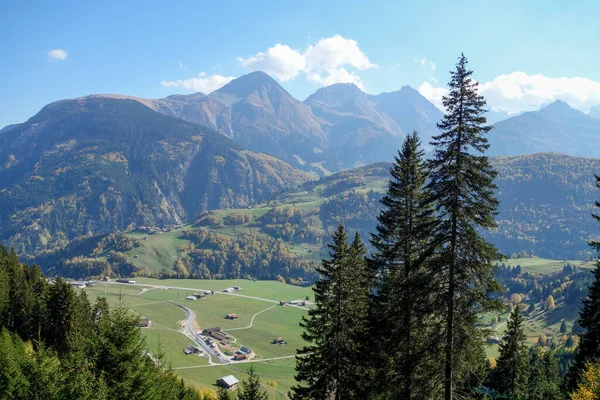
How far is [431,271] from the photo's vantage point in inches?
854

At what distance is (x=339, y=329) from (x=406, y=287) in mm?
6373

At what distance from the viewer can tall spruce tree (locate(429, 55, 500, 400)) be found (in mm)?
20516

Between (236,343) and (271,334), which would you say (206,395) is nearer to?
(236,343)

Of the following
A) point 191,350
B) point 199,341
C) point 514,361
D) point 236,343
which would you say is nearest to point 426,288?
point 514,361

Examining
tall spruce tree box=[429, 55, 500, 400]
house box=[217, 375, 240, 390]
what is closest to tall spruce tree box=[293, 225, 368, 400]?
tall spruce tree box=[429, 55, 500, 400]

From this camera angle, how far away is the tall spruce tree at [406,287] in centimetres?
2252

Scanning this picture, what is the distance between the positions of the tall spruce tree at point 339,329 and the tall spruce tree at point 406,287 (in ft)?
6.80

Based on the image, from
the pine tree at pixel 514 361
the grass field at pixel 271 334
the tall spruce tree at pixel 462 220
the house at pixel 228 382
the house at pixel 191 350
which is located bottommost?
the grass field at pixel 271 334

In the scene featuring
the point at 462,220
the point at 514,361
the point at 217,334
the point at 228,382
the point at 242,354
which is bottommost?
the point at 242,354

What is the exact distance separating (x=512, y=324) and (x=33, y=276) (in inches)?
3044

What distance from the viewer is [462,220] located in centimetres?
2081

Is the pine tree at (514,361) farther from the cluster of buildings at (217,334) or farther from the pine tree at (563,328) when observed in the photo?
the pine tree at (563,328)

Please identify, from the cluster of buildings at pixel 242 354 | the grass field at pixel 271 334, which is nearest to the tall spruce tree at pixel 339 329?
the cluster of buildings at pixel 242 354

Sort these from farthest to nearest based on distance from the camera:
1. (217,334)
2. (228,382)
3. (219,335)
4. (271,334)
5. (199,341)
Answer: (271,334) < (217,334) < (219,335) < (199,341) < (228,382)
